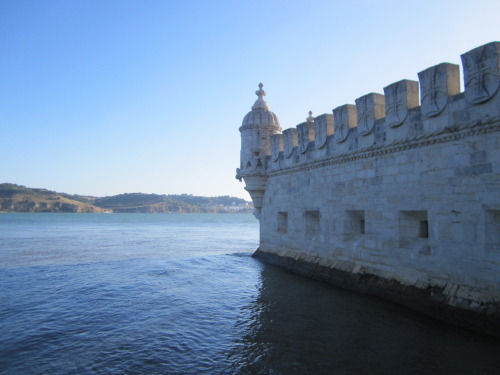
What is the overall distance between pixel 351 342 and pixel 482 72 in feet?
18.8

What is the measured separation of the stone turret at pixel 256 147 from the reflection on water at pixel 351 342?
828 cm

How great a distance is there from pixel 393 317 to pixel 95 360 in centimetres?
610

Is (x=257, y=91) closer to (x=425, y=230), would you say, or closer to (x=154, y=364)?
(x=425, y=230)

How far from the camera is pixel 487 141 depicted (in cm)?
720

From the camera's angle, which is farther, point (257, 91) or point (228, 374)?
point (257, 91)

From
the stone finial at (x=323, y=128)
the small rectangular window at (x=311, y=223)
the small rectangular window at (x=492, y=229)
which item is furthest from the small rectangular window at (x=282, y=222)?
the small rectangular window at (x=492, y=229)

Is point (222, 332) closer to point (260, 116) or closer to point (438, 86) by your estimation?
point (438, 86)

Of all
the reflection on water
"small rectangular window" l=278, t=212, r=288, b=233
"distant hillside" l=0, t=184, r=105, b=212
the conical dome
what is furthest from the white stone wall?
"distant hillside" l=0, t=184, r=105, b=212

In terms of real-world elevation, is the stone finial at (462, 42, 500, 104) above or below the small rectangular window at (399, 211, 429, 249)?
above

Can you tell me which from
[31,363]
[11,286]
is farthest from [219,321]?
[11,286]

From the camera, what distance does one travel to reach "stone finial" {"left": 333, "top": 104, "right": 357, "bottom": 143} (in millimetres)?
11492

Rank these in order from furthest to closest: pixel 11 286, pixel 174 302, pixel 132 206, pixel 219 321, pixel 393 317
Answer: pixel 132 206 < pixel 11 286 < pixel 174 302 < pixel 219 321 < pixel 393 317

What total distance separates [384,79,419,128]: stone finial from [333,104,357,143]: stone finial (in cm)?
187

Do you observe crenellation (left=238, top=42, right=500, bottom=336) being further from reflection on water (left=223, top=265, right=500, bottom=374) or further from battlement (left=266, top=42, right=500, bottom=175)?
reflection on water (left=223, top=265, right=500, bottom=374)
